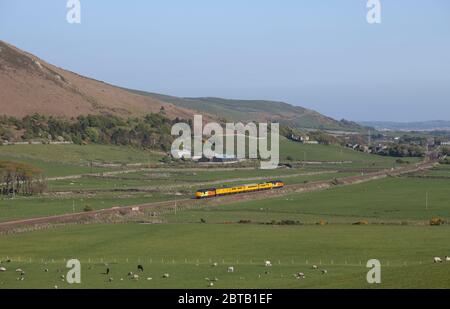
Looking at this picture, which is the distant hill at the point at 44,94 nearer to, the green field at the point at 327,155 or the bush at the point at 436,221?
→ the green field at the point at 327,155

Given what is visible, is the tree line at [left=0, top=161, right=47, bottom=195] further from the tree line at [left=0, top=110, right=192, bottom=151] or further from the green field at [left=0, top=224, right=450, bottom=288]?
the tree line at [left=0, top=110, right=192, bottom=151]

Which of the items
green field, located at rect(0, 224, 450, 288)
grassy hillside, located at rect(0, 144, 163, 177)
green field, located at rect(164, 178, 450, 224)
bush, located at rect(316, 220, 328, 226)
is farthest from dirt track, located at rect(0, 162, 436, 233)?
grassy hillside, located at rect(0, 144, 163, 177)

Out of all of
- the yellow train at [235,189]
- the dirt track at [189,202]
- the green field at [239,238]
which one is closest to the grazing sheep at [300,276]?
the green field at [239,238]

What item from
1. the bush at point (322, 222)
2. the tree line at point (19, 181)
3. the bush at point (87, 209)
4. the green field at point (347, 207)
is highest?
the tree line at point (19, 181)

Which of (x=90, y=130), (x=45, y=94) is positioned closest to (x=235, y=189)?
(x=90, y=130)

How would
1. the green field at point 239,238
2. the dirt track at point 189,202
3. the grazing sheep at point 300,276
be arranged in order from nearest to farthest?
the green field at point 239,238, the grazing sheep at point 300,276, the dirt track at point 189,202

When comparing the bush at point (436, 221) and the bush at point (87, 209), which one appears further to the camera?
the bush at point (87, 209)

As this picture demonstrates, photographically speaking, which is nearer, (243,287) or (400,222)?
(243,287)

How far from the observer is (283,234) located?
52.3 metres

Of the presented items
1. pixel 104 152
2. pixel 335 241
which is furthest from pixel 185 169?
pixel 335 241

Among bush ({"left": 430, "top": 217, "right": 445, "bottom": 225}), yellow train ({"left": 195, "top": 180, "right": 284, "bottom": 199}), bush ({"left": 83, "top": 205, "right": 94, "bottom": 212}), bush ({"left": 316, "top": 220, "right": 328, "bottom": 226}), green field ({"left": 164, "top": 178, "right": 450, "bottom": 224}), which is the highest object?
yellow train ({"left": 195, "top": 180, "right": 284, "bottom": 199})
